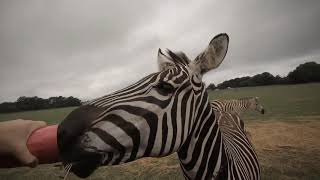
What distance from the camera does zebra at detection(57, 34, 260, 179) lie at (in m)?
1.87

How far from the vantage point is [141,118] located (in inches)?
84.7

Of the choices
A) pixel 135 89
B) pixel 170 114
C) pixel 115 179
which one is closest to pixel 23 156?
pixel 135 89

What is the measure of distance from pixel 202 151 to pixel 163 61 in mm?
980

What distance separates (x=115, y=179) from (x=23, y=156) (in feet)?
27.8

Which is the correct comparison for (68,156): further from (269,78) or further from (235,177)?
(269,78)

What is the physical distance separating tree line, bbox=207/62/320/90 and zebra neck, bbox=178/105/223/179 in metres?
69.1

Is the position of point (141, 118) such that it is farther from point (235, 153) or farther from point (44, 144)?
point (235, 153)

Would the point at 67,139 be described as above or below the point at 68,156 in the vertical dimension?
above

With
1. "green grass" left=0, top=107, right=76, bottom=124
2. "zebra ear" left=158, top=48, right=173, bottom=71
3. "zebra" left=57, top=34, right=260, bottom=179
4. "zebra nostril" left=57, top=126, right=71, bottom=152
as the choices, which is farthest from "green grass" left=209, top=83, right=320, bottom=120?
"green grass" left=0, top=107, right=76, bottom=124

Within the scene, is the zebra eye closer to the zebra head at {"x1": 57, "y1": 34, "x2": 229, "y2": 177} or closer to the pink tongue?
the zebra head at {"x1": 57, "y1": 34, "x2": 229, "y2": 177}

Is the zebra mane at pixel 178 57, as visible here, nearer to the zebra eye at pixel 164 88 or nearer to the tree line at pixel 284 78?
the zebra eye at pixel 164 88

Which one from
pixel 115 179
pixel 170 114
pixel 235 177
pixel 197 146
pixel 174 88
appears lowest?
pixel 115 179

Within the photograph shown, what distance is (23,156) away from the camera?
1.68 meters

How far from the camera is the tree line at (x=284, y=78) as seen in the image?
74375 millimetres
